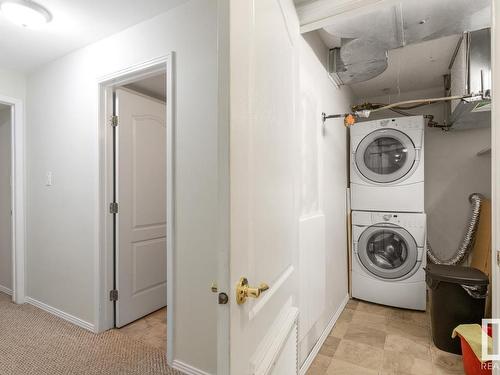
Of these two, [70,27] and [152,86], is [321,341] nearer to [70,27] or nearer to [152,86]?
[152,86]

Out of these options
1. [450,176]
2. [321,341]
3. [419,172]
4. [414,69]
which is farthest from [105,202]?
[450,176]

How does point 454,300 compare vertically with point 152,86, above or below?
below

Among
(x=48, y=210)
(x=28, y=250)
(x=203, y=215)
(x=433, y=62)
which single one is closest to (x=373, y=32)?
(x=433, y=62)

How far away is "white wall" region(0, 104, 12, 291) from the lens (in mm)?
3264

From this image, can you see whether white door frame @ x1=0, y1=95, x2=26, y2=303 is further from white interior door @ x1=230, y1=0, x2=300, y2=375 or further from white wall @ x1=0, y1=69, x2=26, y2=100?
white interior door @ x1=230, y1=0, x2=300, y2=375

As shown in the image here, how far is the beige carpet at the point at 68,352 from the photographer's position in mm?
1888

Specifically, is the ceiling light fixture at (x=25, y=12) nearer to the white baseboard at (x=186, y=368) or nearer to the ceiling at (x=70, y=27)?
the ceiling at (x=70, y=27)

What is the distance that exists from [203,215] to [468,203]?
3.10 metres

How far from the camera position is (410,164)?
276 centimetres

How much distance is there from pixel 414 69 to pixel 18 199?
4236 millimetres

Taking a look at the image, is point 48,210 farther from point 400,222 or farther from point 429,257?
point 429,257

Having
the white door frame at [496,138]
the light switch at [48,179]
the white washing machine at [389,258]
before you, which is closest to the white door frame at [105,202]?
the light switch at [48,179]

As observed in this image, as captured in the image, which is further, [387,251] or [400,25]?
[387,251]

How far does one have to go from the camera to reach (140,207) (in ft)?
8.62
